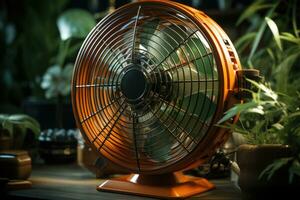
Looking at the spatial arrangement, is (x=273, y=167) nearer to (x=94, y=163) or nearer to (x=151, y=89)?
(x=151, y=89)

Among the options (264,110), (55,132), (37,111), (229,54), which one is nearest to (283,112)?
(264,110)

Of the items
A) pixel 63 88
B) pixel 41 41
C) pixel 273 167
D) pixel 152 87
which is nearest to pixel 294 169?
pixel 273 167

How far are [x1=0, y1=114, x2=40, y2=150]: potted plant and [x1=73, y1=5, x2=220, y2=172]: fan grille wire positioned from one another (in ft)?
1.16

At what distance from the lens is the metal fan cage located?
100 centimetres

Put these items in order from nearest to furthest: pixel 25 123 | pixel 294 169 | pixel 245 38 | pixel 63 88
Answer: pixel 294 169 < pixel 25 123 < pixel 245 38 < pixel 63 88

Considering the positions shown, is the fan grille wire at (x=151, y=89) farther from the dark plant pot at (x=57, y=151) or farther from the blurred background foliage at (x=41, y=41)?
the blurred background foliage at (x=41, y=41)

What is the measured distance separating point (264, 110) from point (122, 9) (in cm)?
43

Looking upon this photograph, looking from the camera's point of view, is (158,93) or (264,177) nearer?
(264,177)

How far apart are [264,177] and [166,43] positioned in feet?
1.28

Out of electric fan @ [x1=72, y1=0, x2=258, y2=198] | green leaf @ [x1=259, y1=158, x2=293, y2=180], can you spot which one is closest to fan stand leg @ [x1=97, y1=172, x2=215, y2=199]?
electric fan @ [x1=72, y1=0, x2=258, y2=198]

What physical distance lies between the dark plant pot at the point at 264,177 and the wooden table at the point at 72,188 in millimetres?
134

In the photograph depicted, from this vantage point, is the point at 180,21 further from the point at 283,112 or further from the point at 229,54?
the point at 283,112

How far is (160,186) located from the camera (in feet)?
3.41

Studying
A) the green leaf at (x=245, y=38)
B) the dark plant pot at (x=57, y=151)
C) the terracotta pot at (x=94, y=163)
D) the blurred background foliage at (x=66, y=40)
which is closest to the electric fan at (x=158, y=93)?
the terracotta pot at (x=94, y=163)
